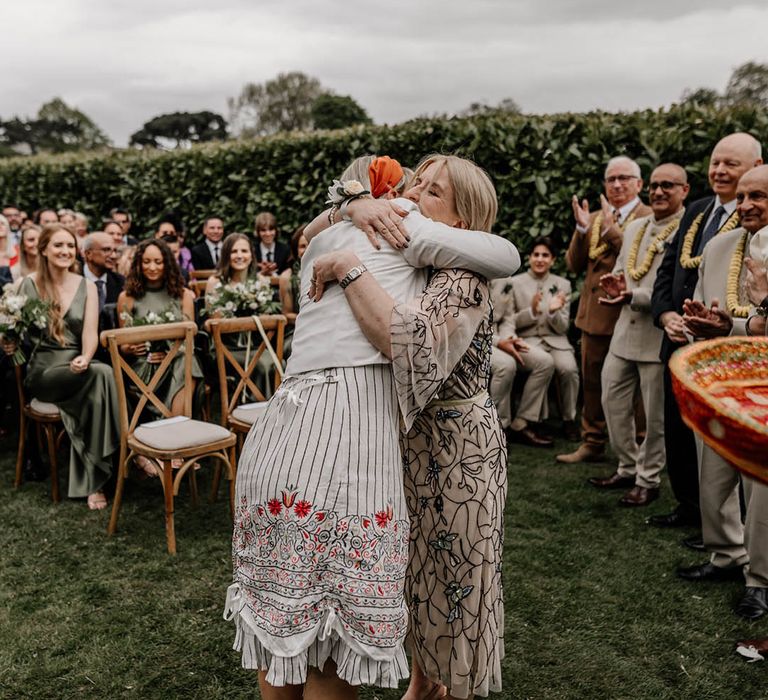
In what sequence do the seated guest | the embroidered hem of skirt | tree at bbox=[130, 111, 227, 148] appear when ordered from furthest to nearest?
tree at bbox=[130, 111, 227, 148], the seated guest, the embroidered hem of skirt

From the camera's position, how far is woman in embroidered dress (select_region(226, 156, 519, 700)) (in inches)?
66.4

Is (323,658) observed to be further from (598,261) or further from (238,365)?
(598,261)

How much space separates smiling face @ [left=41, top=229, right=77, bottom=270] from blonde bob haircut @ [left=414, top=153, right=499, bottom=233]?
422cm

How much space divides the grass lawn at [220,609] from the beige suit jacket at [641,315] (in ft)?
3.71

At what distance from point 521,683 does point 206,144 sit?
9.93m

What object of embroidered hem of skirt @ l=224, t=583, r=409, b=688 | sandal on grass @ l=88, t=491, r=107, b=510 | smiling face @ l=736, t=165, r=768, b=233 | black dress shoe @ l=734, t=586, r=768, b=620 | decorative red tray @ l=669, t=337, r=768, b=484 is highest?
smiling face @ l=736, t=165, r=768, b=233

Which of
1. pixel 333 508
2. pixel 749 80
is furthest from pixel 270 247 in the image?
pixel 749 80

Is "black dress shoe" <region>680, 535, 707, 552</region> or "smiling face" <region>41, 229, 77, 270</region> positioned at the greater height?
"smiling face" <region>41, 229, 77, 270</region>

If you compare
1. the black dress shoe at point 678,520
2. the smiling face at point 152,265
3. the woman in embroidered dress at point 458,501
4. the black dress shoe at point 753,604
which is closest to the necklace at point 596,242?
the black dress shoe at point 678,520

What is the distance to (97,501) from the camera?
499cm

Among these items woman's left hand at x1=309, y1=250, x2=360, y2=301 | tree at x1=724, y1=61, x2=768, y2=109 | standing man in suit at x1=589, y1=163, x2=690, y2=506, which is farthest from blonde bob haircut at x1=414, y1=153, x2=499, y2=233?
tree at x1=724, y1=61, x2=768, y2=109

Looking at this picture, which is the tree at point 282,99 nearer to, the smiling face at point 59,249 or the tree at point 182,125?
the tree at point 182,125

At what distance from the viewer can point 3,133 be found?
7312 centimetres

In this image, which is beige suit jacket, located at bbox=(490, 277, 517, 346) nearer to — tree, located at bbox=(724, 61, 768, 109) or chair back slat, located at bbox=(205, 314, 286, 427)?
chair back slat, located at bbox=(205, 314, 286, 427)
